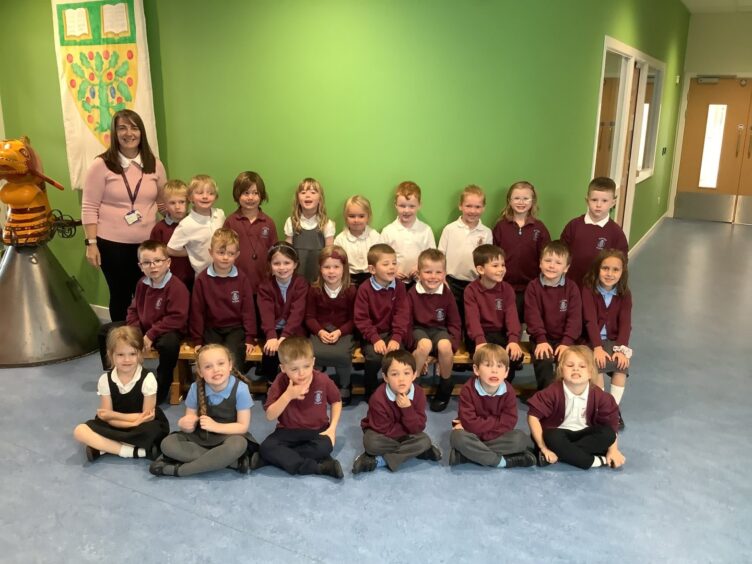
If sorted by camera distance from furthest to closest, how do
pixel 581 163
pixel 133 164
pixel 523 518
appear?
1. pixel 581 163
2. pixel 133 164
3. pixel 523 518

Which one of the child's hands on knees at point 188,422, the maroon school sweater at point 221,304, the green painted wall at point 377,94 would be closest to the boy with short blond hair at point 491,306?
the green painted wall at point 377,94

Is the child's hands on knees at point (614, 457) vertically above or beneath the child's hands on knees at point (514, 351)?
beneath

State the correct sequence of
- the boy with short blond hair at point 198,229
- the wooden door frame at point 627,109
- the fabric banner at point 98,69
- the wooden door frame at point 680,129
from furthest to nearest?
the wooden door frame at point 680,129 < the wooden door frame at point 627,109 < the fabric banner at point 98,69 < the boy with short blond hair at point 198,229

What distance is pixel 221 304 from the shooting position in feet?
11.8

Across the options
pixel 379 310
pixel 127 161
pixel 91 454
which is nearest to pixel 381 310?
pixel 379 310

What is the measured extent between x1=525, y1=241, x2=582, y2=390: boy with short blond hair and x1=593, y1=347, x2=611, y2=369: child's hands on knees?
151mm

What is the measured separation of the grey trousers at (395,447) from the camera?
9.57 feet

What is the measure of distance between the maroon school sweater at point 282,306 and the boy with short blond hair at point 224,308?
7 cm

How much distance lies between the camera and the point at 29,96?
15.0 feet

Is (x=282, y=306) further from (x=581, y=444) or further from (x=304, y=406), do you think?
(x=581, y=444)

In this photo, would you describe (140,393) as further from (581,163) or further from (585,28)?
(585,28)

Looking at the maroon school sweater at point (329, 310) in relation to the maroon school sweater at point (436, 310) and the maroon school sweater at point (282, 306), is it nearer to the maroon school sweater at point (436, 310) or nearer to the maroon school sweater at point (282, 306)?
the maroon school sweater at point (282, 306)

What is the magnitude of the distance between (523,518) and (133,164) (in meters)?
2.90

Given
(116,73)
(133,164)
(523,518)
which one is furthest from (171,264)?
(523,518)
